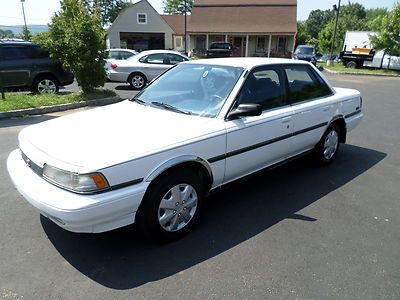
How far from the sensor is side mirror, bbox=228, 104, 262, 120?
346cm

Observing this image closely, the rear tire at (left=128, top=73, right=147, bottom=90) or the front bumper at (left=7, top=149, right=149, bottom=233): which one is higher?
the front bumper at (left=7, top=149, right=149, bottom=233)

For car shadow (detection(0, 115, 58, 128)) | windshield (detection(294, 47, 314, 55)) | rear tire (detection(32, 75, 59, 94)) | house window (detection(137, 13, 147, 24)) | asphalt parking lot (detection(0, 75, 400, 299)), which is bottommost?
asphalt parking lot (detection(0, 75, 400, 299))

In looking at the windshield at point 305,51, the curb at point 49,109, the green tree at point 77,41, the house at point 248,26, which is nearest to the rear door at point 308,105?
the curb at point 49,109

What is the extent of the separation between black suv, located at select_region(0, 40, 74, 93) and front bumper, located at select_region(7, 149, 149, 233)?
8305 millimetres

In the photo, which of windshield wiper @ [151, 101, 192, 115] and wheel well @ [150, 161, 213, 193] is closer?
wheel well @ [150, 161, 213, 193]

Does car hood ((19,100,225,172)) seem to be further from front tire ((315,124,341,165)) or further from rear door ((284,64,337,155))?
front tire ((315,124,341,165))

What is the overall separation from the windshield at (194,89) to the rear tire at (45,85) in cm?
748

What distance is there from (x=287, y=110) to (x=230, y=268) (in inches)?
85.2

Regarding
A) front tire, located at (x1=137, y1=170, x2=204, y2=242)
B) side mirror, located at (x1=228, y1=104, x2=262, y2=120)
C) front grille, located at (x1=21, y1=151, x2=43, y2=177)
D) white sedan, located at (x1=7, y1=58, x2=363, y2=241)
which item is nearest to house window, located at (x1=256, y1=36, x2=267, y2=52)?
white sedan, located at (x1=7, y1=58, x2=363, y2=241)

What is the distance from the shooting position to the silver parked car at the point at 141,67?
12.7m

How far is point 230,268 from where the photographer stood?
116 inches

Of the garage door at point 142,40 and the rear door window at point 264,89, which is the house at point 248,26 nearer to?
the garage door at point 142,40

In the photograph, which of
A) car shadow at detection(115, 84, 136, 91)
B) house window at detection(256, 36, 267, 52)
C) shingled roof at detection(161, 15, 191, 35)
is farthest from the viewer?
shingled roof at detection(161, 15, 191, 35)

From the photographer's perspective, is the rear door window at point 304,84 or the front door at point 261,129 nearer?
the front door at point 261,129
